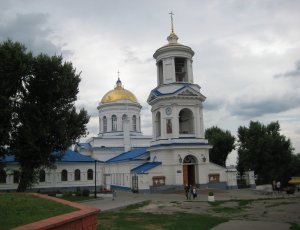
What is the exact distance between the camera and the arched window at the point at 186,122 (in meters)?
45.5

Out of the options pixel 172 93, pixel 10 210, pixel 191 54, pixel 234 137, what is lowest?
pixel 10 210

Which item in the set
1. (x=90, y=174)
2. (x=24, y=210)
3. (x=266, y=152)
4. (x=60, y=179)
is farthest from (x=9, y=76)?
(x=266, y=152)

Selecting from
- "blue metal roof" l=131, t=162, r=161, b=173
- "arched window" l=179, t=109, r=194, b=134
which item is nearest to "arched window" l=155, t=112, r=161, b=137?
"arched window" l=179, t=109, r=194, b=134

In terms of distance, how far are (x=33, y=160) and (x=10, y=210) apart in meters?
16.2

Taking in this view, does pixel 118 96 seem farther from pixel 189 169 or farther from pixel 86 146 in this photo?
pixel 189 169

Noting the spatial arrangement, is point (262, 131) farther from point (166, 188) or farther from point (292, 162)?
point (166, 188)

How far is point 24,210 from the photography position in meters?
12.6

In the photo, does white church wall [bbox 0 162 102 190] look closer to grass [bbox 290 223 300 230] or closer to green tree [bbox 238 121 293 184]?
green tree [bbox 238 121 293 184]

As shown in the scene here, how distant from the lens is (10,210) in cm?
1245

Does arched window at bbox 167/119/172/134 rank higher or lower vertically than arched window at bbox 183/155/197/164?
higher

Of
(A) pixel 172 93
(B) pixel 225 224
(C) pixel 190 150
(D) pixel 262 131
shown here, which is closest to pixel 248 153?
(D) pixel 262 131

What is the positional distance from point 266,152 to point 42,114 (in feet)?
109

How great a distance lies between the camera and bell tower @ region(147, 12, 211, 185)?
43000mm

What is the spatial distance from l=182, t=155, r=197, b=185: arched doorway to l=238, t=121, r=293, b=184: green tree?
37.8 ft
